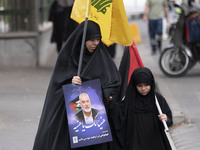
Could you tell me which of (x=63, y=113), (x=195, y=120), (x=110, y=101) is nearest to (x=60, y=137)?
(x=63, y=113)

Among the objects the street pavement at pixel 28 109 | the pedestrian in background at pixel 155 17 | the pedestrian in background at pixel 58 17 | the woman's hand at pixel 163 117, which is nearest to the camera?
the woman's hand at pixel 163 117

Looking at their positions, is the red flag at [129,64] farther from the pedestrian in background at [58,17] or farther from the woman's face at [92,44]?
the pedestrian in background at [58,17]

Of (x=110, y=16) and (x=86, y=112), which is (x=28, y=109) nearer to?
(x=110, y=16)

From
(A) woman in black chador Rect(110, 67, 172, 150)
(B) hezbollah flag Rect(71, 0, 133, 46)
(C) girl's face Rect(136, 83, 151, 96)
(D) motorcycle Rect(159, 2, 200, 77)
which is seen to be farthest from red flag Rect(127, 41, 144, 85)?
(D) motorcycle Rect(159, 2, 200, 77)

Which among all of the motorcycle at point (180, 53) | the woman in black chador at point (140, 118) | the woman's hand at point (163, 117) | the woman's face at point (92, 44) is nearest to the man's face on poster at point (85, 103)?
the woman in black chador at point (140, 118)

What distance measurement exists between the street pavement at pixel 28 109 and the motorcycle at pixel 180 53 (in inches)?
12.6

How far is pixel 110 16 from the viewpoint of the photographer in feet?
18.5

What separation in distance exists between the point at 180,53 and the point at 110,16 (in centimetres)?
599

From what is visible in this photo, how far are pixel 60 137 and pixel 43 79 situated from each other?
6609 mm

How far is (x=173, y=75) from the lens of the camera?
11.4 meters

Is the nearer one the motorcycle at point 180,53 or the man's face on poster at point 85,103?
the man's face on poster at point 85,103

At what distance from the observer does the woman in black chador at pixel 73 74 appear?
4957 millimetres

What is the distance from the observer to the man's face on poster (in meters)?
4.82

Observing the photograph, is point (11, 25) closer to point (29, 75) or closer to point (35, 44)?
point (35, 44)
